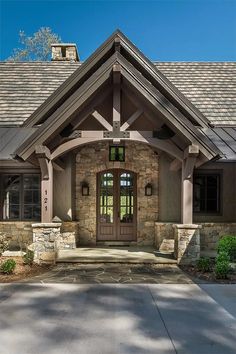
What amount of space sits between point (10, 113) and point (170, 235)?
23.7ft

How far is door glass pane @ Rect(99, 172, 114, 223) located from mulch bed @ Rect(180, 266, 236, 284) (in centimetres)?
360

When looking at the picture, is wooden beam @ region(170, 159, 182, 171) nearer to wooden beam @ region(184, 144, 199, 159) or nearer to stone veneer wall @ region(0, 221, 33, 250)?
wooden beam @ region(184, 144, 199, 159)

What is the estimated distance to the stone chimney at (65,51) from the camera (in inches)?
571

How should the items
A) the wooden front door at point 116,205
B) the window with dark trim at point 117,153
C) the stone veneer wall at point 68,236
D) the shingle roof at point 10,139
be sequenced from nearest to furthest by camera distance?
1. the shingle roof at point 10,139
2. the stone veneer wall at point 68,236
3. the window with dark trim at point 117,153
4. the wooden front door at point 116,205

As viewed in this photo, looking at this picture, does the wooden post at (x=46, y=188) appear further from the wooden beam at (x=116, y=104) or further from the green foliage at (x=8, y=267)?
the wooden beam at (x=116, y=104)

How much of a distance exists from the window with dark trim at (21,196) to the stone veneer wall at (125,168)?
4.65 ft

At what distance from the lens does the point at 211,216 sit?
9.77 metres

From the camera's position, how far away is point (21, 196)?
9.86 metres

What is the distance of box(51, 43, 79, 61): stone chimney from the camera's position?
47.6ft

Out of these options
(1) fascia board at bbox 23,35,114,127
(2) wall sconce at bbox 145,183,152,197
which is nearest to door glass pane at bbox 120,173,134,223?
(2) wall sconce at bbox 145,183,152,197

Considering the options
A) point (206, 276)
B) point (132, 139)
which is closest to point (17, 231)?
point (132, 139)

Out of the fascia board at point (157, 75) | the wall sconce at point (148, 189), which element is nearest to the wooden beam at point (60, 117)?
the fascia board at point (157, 75)

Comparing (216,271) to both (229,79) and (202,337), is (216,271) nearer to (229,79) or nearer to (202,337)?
(202,337)

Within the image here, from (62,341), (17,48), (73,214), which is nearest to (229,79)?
(73,214)
